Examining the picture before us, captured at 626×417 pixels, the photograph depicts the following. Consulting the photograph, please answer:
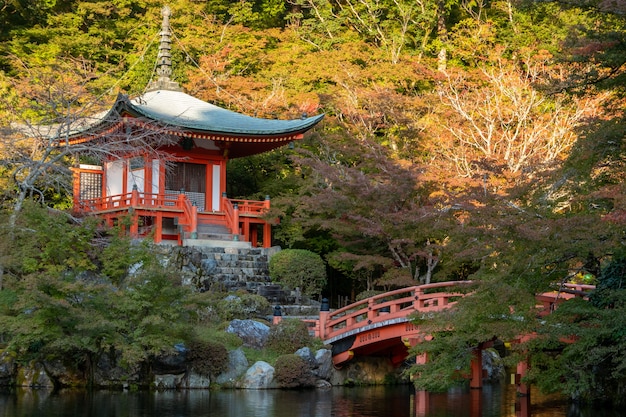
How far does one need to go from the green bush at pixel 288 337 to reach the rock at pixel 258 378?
2.49ft

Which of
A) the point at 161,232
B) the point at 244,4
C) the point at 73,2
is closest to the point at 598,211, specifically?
the point at 161,232

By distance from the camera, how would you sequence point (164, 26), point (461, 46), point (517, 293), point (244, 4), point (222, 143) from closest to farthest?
point (517, 293) → point (222, 143) → point (164, 26) → point (461, 46) → point (244, 4)

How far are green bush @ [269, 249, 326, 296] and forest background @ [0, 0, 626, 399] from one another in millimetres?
729

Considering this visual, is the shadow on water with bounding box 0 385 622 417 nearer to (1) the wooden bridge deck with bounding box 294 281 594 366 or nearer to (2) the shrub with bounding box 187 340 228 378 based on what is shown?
(2) the shrub with bounding box 187 340 228 378

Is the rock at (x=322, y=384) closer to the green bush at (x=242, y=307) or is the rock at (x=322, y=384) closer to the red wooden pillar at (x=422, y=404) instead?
the red wooden pillar at (x=422, y=404)

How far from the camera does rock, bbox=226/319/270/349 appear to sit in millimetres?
19516

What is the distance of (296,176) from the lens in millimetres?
26984

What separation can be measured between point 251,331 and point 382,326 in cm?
274

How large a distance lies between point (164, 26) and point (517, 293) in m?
17.6

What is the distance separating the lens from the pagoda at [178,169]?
2366 cm

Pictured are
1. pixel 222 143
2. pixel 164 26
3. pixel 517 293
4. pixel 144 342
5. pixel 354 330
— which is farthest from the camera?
pixel 164 26

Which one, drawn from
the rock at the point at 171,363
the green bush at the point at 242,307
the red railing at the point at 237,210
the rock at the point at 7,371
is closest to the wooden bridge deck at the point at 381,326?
the green bush at the point at 242,307

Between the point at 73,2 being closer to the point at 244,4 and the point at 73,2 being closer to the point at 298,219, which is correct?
the point at 244,4

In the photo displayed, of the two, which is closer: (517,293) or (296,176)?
(517,293)
